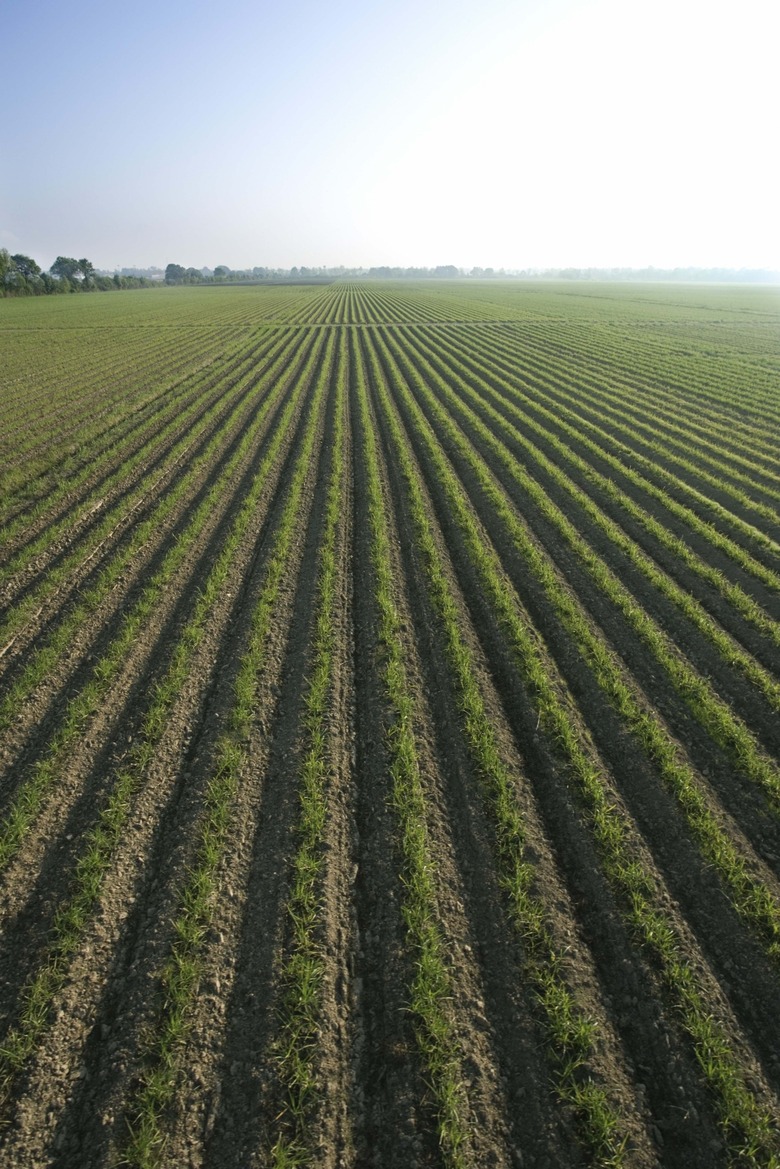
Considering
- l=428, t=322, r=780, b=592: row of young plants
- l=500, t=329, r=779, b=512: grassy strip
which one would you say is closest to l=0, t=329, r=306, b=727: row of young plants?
l=428, t=322, r=780, b=592: row of young plants

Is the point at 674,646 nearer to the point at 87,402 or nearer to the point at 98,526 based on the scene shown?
the point at 98,526

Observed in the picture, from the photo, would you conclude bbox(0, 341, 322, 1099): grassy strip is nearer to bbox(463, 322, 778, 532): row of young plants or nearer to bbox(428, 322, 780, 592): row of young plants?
bbox(428, 322, 780, 592): row of young plants

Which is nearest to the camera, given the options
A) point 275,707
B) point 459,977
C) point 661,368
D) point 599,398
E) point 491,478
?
point 459,977

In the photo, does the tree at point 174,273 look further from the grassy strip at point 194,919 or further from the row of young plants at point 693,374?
the grassy strip at point 194,919

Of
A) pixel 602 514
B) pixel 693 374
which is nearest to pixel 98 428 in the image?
pixel 602 514

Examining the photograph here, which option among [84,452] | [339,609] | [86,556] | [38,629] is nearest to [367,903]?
[339,609]

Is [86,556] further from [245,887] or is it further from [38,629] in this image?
[245,887]
